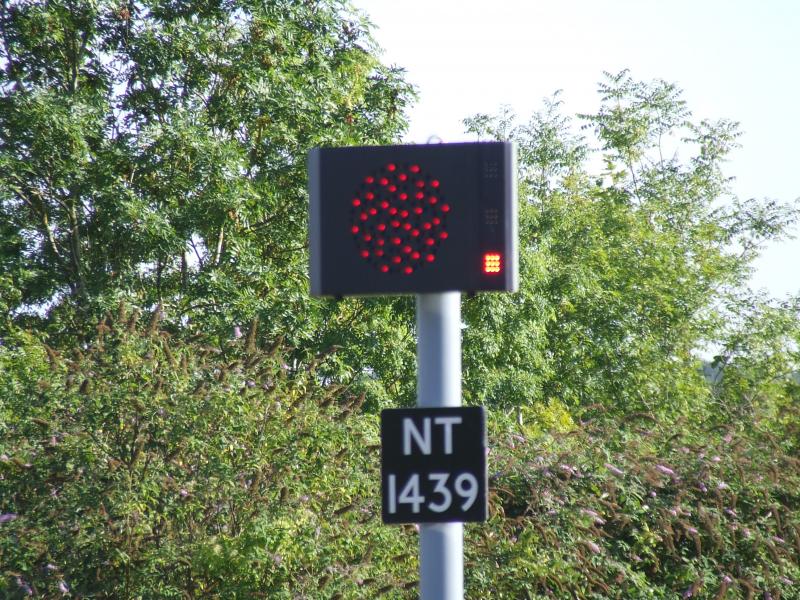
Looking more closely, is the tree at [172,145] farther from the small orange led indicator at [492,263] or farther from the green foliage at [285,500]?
the small orange led indicator at [492,263]

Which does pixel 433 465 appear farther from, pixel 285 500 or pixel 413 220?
pixel 285 500

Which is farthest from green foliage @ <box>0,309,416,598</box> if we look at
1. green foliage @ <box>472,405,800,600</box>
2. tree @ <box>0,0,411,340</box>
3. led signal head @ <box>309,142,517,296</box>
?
tree @ <box>0,0,411,340</box>

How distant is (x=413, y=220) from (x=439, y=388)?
23.9 inches

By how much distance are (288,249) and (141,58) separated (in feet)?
13.6

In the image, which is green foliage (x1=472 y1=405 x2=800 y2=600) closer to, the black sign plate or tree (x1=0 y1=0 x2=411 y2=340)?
the black sign plate

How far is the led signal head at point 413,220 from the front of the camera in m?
3.65

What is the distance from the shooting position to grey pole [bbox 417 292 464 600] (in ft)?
12.6

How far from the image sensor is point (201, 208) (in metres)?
17.7

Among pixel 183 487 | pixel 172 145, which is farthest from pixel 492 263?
pixel 172 145

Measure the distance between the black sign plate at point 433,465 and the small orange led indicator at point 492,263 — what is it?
489mm

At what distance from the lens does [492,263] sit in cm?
364

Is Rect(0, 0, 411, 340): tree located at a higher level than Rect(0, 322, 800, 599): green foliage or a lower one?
higher

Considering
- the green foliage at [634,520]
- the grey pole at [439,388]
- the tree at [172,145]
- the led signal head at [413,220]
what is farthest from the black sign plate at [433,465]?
the tree at [172,145]

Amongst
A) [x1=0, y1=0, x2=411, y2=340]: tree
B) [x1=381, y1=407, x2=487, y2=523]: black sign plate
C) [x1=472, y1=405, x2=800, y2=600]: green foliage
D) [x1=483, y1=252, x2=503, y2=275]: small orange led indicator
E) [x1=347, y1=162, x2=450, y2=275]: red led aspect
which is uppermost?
[x1=0, y1=0, x2=411, y2=340]: tree
